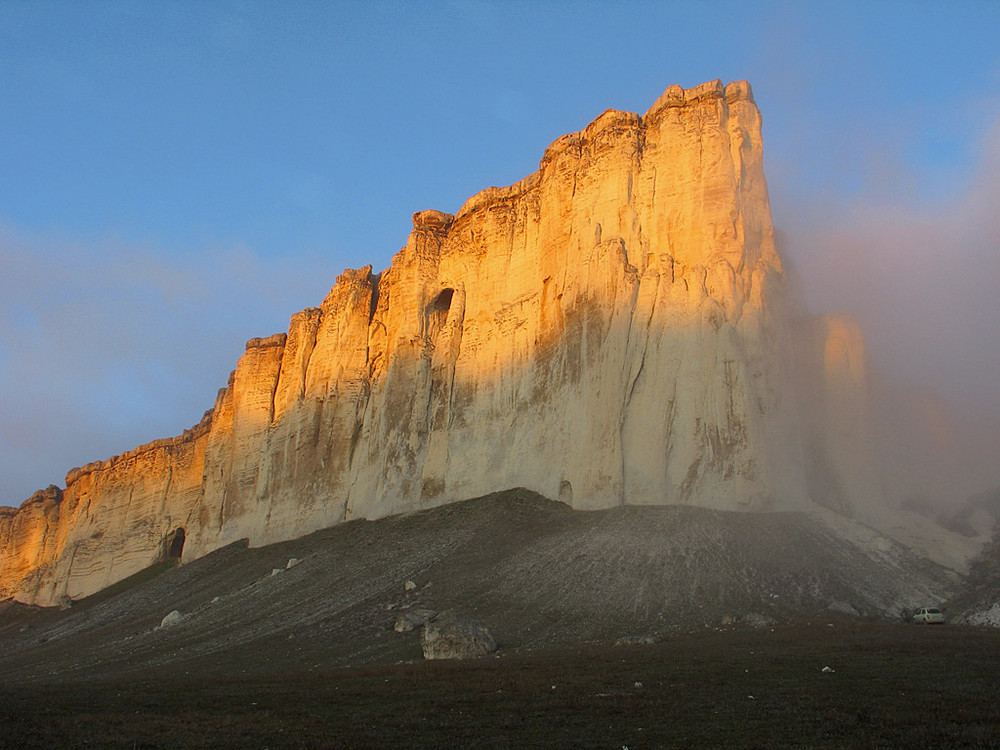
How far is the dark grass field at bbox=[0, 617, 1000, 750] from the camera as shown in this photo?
10836 millimetres

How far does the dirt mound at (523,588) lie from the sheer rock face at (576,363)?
3.05 meters

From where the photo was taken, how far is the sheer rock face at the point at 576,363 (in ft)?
119

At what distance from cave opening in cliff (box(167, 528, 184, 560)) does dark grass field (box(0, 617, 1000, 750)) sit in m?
52.1

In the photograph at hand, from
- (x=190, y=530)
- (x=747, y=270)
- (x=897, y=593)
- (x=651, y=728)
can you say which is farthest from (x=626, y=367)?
(x=190, y=530)

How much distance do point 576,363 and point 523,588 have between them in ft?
46.4

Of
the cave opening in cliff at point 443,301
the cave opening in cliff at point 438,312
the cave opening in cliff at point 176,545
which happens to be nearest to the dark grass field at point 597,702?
the cave opening in cliff at point 438,312

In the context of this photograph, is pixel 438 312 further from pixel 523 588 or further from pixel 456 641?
pixel 456 641

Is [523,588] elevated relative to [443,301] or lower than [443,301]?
lower

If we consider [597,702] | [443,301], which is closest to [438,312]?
[443,301]

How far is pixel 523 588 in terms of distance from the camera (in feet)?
98.4

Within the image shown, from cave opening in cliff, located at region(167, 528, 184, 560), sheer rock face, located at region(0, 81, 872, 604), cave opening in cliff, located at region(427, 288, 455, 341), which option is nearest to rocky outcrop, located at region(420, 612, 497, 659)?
sheer rock face, located at region(0, 81, 872, 604)

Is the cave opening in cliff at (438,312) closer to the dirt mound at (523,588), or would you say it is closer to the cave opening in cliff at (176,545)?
the dirt mound at (523,588)

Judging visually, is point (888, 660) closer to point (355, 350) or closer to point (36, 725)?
point (36, 725)

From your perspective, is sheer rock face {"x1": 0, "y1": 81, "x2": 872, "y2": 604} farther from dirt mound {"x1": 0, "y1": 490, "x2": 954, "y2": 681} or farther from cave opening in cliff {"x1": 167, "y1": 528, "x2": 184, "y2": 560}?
cave opening in cliff {"x1": 167, "y1": 528, "x2": 184, "y2": 560}
